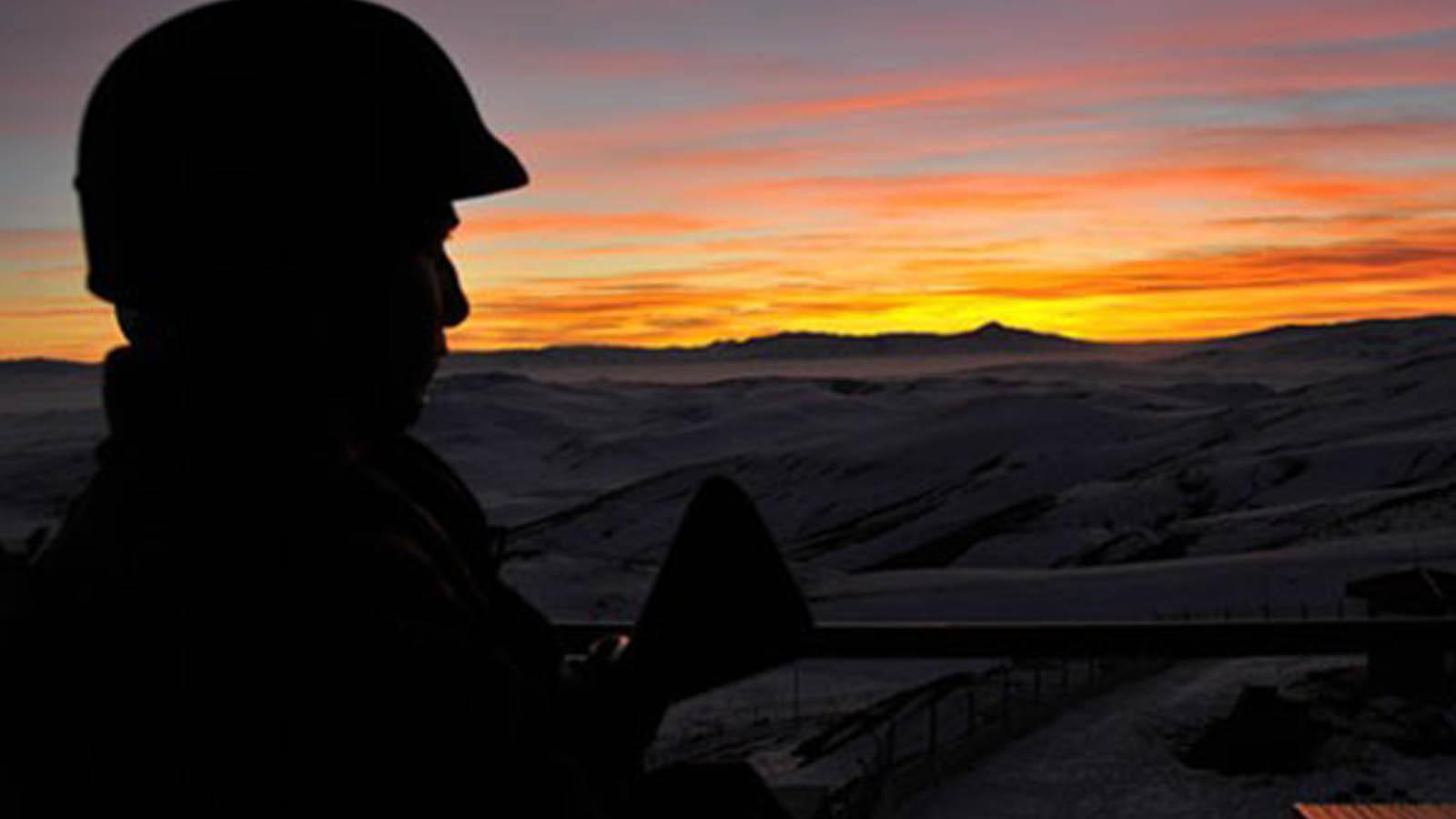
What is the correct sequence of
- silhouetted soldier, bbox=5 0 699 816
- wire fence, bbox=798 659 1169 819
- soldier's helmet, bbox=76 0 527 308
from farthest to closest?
wire fence, bbox=798 659 1169 819, soldier's helmet, bbox=76 0 527 308, silhouetted soldier, bbox=5 0 699 816

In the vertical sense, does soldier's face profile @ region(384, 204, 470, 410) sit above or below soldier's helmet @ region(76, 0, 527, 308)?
below

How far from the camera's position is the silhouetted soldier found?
85cm

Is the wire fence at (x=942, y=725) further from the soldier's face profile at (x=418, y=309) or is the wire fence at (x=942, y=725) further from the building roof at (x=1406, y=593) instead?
the soldier's face profile at (x=418, y=309)

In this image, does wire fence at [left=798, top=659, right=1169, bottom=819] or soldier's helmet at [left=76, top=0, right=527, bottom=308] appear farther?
wire fence at [left=798, top=659, right=1169, bottom=819]

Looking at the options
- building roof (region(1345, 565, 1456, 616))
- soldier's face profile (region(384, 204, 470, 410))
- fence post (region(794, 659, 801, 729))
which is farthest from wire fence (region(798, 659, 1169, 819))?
soldier's face profile (region(384, 204, 470, 410))

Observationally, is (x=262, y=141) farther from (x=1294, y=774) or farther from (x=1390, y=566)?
(x=1390, y=566)

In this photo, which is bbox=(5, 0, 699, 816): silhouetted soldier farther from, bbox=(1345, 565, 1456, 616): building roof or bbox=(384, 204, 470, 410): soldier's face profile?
bbox=(1345, 565, 1456, 616): building roof

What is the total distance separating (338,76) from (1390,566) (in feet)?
156

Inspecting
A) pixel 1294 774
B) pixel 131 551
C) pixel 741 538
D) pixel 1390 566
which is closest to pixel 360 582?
pixel 131 551

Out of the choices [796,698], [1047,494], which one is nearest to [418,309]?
[796,698]

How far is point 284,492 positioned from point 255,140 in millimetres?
238

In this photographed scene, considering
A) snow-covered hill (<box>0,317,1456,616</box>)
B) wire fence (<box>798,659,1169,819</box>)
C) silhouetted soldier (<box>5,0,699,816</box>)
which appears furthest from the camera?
snow-covered hill (<box>0,317,1456,616</box>)

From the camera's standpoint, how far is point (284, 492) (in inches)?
35.4

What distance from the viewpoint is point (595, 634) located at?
340cm
